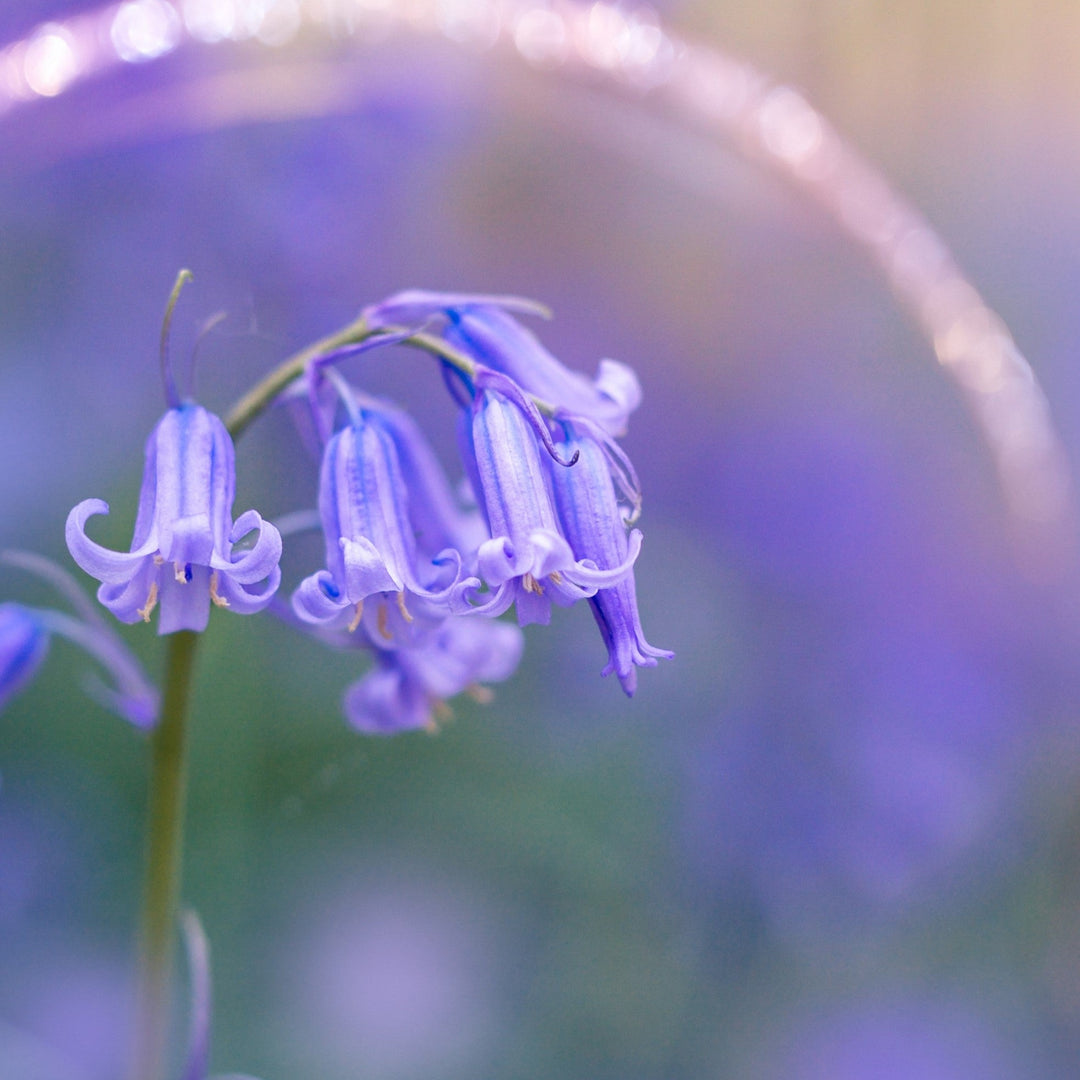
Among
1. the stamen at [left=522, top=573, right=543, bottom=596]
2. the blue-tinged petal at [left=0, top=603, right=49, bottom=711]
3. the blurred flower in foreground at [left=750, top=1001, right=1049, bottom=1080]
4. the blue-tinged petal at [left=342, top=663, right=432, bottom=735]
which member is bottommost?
the blurred flower in foreground at [left=750, top=1001, right=1049, bottom=1080]

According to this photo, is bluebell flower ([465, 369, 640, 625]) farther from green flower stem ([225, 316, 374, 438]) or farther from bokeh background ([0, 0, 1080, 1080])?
bokeh background ([0, 0, 1080, 1080])

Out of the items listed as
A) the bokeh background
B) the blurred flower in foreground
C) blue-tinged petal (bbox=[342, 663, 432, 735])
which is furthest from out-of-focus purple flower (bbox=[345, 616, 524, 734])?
the blurred flower in foreground

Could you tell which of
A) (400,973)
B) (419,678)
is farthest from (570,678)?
(419,678)

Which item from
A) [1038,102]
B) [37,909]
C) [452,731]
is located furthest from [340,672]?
[1038,102]

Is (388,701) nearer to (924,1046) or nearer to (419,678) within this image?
(419,678)

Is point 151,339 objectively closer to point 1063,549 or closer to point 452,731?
point 452,731

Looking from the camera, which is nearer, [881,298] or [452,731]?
[452,731]

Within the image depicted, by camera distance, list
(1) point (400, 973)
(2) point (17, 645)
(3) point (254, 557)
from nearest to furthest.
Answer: (3) point (254, 557) < (2) point (17, 645) < (1) point (400, 973)
